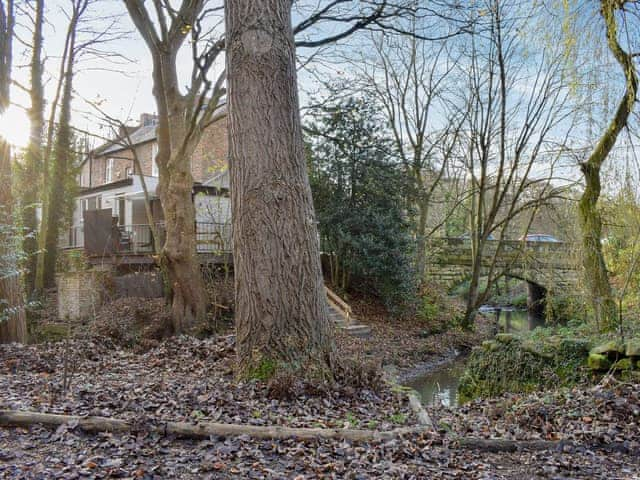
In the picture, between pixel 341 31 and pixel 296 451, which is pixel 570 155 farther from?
pixel 296 451

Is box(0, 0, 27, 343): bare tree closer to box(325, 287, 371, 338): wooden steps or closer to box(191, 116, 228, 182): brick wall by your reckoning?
box(325, 287, 371, 338): wooden steps

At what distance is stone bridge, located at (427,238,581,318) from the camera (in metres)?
12.0

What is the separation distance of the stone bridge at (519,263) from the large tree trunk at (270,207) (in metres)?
6.52

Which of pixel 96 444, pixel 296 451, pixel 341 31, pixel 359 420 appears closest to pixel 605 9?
pixel 341 31

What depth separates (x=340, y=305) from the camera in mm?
13992

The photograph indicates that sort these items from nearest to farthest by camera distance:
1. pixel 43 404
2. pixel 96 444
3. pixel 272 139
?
pixel 96 444 → pixel 43 404 → pixel 272 139

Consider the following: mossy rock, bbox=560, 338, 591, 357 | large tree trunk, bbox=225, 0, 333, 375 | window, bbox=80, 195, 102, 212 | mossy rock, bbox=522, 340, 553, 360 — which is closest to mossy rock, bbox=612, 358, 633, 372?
mossy rock, bbox=560, 338, 591, 357

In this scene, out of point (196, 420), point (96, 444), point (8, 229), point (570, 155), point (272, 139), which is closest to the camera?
point (96, 444)

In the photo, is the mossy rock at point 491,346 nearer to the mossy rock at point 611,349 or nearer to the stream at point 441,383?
the stream at point 441,383

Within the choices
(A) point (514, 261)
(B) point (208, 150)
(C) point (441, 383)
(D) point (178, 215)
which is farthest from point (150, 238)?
(A) point (514, 261)

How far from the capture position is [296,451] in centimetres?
354

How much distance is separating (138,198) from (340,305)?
409 inches

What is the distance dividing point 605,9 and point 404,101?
11.3 metres

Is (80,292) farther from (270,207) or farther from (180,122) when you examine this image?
(270,207)
